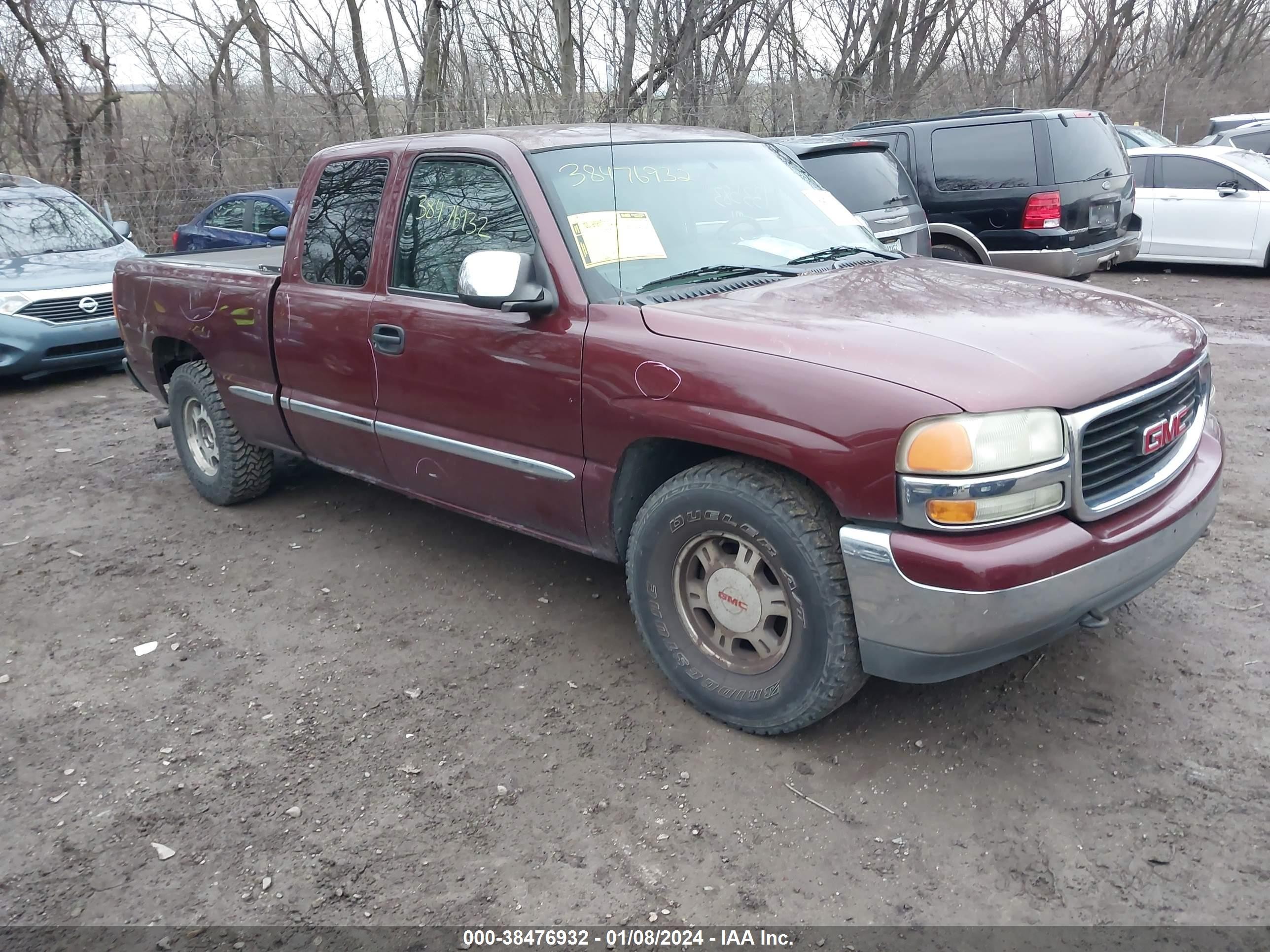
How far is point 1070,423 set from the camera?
8.71 feet

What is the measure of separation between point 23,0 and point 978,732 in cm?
1686

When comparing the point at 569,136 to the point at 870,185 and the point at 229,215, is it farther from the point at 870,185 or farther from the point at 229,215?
the point at 229,215

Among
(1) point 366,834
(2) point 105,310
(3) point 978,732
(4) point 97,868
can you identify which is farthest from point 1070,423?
(2) point 105,310

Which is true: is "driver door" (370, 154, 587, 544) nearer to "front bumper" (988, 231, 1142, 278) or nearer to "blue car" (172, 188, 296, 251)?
"front bumper" (988, 231, 1142, 278)

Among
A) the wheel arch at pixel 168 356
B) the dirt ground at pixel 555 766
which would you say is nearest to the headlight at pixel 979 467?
the dirt ground at pixel 555 766

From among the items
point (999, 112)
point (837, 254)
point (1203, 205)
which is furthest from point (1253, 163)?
point (837, 254)

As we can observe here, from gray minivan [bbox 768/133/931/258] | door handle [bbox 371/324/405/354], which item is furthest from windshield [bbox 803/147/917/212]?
door handle [bbox 371/324/405/354]

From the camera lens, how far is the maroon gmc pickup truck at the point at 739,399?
2646 millimetres

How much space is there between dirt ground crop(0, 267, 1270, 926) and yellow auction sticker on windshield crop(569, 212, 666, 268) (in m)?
1.51

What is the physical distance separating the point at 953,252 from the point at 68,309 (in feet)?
26.0

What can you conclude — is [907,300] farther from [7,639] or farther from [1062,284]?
[7,639]

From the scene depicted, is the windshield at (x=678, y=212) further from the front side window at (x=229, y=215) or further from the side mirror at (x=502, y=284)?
the front side window at (x=229, y=215)

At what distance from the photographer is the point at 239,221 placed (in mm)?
11883

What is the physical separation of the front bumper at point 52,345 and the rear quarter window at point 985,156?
24.5 feet
